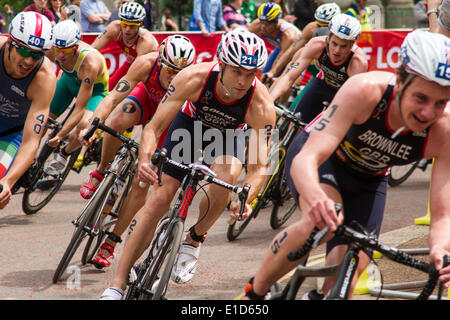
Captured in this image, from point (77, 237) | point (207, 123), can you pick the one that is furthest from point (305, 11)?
point (77, 237)

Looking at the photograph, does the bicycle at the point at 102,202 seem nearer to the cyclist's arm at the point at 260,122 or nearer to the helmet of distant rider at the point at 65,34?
the cyclist's arm at the point at 260,122

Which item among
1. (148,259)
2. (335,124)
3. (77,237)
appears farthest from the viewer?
(77,237)

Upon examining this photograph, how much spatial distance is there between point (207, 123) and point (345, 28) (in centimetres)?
296

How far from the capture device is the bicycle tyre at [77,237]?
6293 millimetres

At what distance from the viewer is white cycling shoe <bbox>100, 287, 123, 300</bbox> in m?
5.24

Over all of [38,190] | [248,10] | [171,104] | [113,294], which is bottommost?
[248,10]

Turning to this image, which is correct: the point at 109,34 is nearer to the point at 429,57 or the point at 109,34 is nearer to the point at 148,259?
the point at 148,259

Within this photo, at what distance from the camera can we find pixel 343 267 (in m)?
3.60

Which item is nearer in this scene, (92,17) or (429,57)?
(429,57)

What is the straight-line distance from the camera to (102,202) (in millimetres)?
6570

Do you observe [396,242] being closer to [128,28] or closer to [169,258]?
[169,258]

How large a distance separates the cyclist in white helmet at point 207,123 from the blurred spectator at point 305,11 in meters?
10.2
